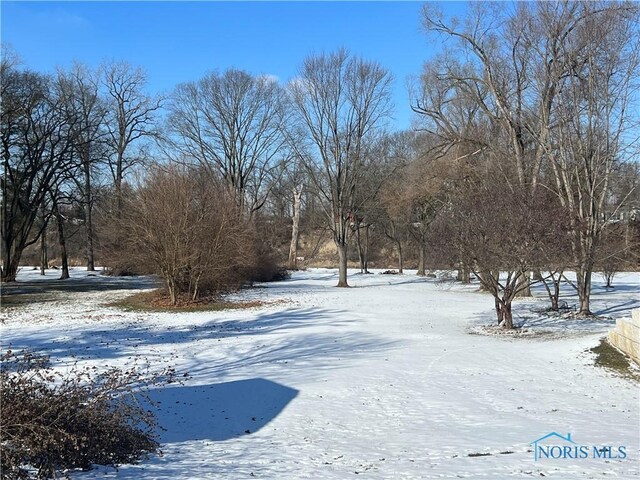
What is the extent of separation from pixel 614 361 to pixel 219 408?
865cm

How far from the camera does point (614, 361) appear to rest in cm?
1239

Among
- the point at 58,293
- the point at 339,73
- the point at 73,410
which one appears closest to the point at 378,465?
the point at 73,410

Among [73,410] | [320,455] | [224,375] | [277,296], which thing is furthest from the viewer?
[277,296]

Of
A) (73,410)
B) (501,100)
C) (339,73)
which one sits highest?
(339,73)

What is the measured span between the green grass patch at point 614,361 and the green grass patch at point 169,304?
13.8 meters

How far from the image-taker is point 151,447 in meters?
6.13

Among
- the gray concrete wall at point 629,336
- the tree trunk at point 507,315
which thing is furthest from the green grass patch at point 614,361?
Answer: the tree trunk at point 507,315

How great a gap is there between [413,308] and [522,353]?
9859 mm

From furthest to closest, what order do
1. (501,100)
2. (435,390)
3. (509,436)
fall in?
(501,100) → (435,390) → (509,436)

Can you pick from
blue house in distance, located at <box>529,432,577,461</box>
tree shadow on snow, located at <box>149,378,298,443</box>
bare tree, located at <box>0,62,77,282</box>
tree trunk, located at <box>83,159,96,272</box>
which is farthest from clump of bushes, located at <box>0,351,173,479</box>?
tree trunk, located at <box>83,159,96,272</box>

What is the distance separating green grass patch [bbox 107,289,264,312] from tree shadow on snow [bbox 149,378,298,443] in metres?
12.8

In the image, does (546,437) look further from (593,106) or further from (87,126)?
(87,126)

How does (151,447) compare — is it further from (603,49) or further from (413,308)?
(603,49)

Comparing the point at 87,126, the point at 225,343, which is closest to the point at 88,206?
the point at 87,126
